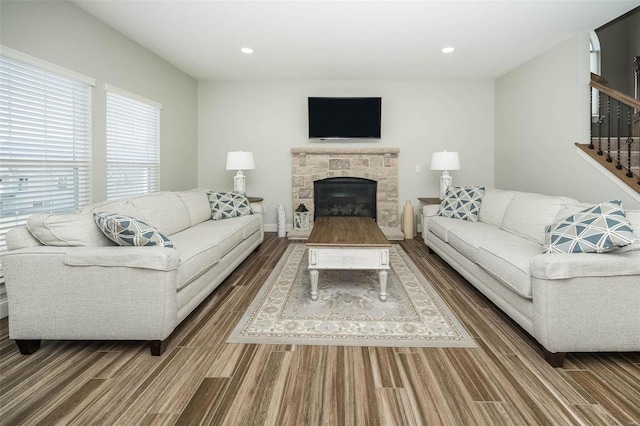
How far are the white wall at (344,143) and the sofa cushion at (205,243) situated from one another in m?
1.98

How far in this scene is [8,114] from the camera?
2.43 m

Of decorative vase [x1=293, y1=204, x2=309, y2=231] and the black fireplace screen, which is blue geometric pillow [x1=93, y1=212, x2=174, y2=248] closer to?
decorative vase [x1=293, y1=204, x2=309, y2=231]

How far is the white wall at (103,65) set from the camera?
8.45 feet

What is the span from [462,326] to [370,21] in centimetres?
301

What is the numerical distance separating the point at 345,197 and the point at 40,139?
13.6 feet

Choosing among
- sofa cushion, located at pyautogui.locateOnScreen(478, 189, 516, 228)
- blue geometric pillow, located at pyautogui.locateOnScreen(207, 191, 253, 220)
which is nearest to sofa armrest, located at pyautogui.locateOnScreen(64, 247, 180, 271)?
blue geometric pillow, located at pyautogui.locateOnScreen(207, 191, 253, 220)

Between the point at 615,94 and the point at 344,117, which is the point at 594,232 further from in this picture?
the point at 344,117

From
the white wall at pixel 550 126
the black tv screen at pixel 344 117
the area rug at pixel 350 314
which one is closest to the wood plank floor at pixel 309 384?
the area rug at pixel 350 314

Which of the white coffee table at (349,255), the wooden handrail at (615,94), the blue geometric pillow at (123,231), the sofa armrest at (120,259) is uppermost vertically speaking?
the wooden handrail at (615,94)

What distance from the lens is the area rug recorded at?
2.10 m

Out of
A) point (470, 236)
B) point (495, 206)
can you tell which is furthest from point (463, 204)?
point (470, 236)

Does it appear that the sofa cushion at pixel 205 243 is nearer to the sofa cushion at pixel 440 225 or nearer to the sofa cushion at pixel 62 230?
the sofa cushion at pixel 62 230

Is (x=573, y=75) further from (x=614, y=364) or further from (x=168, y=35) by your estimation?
(x=168, y=35)

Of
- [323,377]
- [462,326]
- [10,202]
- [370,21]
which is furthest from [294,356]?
[370,21]
